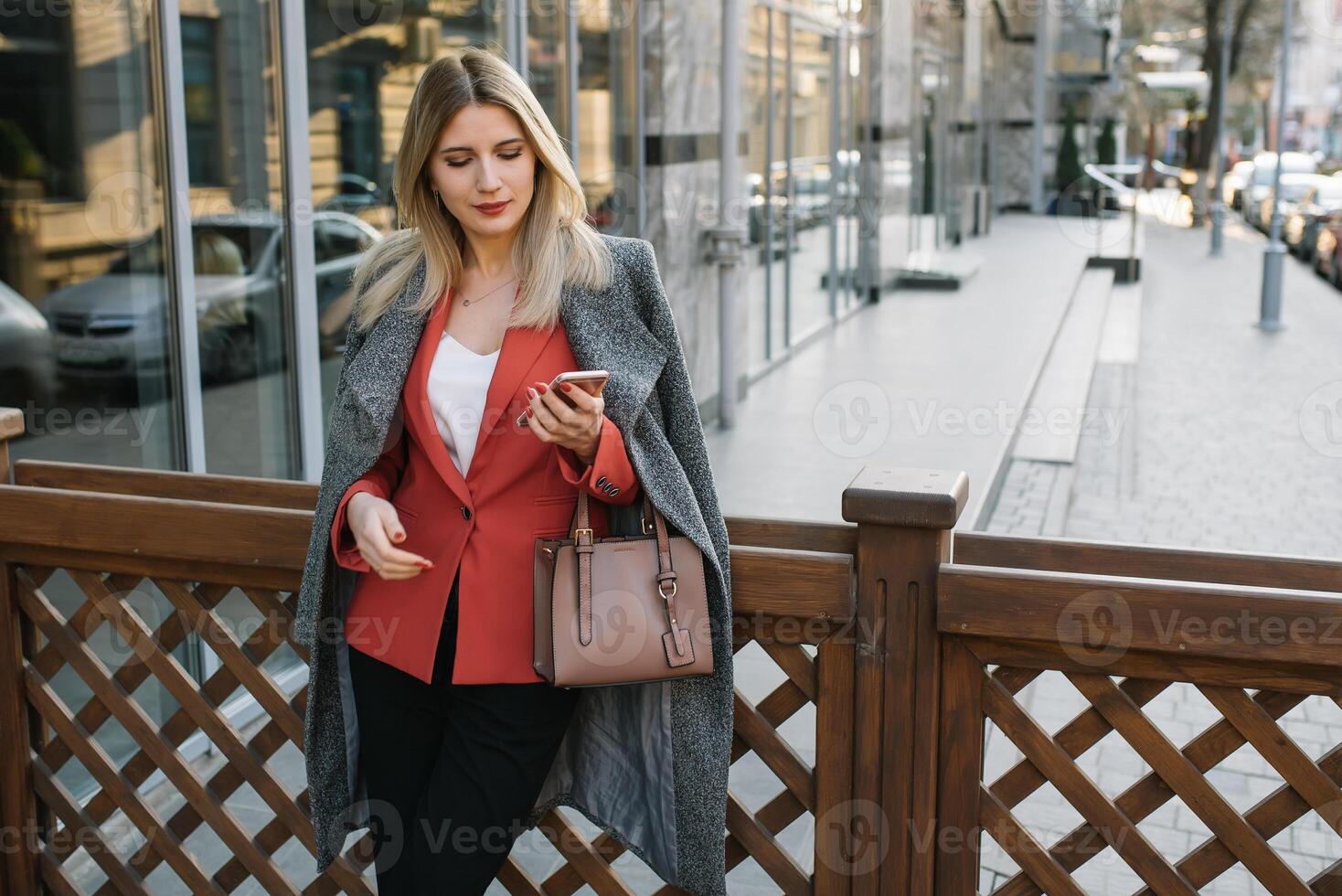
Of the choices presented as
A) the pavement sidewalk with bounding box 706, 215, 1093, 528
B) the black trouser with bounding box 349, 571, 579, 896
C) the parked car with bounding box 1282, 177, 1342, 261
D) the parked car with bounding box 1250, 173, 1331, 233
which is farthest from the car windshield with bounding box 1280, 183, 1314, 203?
the black trouser with bounding box 349, 571, 579, 896

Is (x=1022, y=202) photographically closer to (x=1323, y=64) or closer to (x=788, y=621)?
(x=788, y=621)

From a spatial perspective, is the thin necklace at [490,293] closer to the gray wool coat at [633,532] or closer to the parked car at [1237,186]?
the gray wool coat at [633,532]

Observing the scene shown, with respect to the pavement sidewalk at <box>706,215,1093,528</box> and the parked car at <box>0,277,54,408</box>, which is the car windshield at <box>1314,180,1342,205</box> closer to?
the pavement sidewalk at <box>706,215,1093,528</box>

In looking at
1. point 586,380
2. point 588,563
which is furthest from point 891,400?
point 586,380

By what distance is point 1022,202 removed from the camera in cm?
3869

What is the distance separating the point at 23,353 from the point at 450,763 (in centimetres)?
239

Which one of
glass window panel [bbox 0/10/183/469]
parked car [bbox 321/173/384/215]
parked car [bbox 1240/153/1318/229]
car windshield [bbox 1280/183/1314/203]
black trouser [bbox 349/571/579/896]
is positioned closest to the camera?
black trouser [bbox 349/571/579/896]

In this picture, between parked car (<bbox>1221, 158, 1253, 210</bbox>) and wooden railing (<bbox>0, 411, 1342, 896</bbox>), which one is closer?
wooden railing (<bbox>0, 411, 1342, 896</bbox>)

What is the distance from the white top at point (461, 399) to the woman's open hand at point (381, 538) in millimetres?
161

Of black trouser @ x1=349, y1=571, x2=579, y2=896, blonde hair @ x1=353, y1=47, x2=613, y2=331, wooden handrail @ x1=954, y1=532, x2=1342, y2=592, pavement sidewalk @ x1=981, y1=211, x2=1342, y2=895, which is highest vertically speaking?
blonde hair @ x1=353, y1=47, x2=613, y2=331

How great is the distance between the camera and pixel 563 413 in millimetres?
2102

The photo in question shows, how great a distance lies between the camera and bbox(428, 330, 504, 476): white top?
239 centimetres

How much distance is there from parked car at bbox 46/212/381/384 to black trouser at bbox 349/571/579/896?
2277 mm

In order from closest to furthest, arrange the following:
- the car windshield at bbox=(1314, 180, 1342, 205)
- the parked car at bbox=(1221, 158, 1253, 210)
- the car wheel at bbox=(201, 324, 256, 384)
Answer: the car wheel at bbox=(201, 324, 256, 384)
the car windshield at bbox=(1314, 180, 1342, 205)
the parked car at bbox=(1221, 158, 1253, 210)
